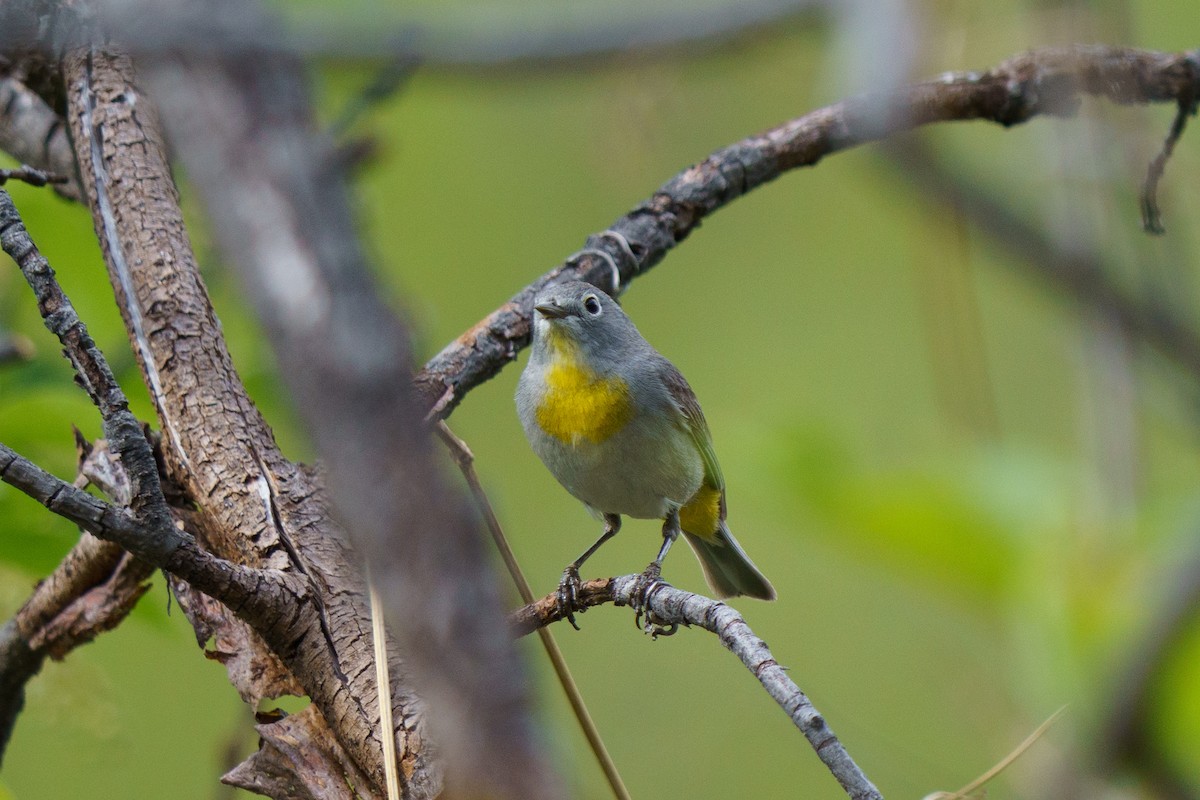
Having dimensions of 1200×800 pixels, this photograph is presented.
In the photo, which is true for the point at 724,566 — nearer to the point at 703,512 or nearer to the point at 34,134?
the point at 703,512

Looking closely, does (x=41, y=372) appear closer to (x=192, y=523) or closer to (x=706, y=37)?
(x=192, y=523)

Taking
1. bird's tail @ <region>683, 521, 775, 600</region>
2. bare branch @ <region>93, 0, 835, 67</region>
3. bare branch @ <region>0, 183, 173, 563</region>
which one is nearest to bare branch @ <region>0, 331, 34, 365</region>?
bare branch @ <region>93, 0, 835, 67</region>

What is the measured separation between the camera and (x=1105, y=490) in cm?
129

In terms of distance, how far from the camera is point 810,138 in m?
2.15

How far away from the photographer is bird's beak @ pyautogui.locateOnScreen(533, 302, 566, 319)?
6.71ft

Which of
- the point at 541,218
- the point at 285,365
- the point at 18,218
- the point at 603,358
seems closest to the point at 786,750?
the point at 541,218

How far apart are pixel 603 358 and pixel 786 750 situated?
→ 14.9ft

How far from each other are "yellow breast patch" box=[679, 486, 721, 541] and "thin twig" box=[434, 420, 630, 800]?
1.08 meters

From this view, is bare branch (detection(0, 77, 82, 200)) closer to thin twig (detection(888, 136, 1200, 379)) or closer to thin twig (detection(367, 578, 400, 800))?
thin twig (detection(367, 578, 400, 800))

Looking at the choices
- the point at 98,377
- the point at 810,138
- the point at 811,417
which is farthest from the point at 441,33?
the point at 811,417

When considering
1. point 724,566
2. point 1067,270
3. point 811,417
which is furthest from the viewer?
point 724,566

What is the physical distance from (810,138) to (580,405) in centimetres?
76

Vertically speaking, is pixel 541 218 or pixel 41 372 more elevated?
pixel 541 218

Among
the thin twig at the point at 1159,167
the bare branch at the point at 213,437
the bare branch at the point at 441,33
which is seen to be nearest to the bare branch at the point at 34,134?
the bare branch at the point at 213,437
